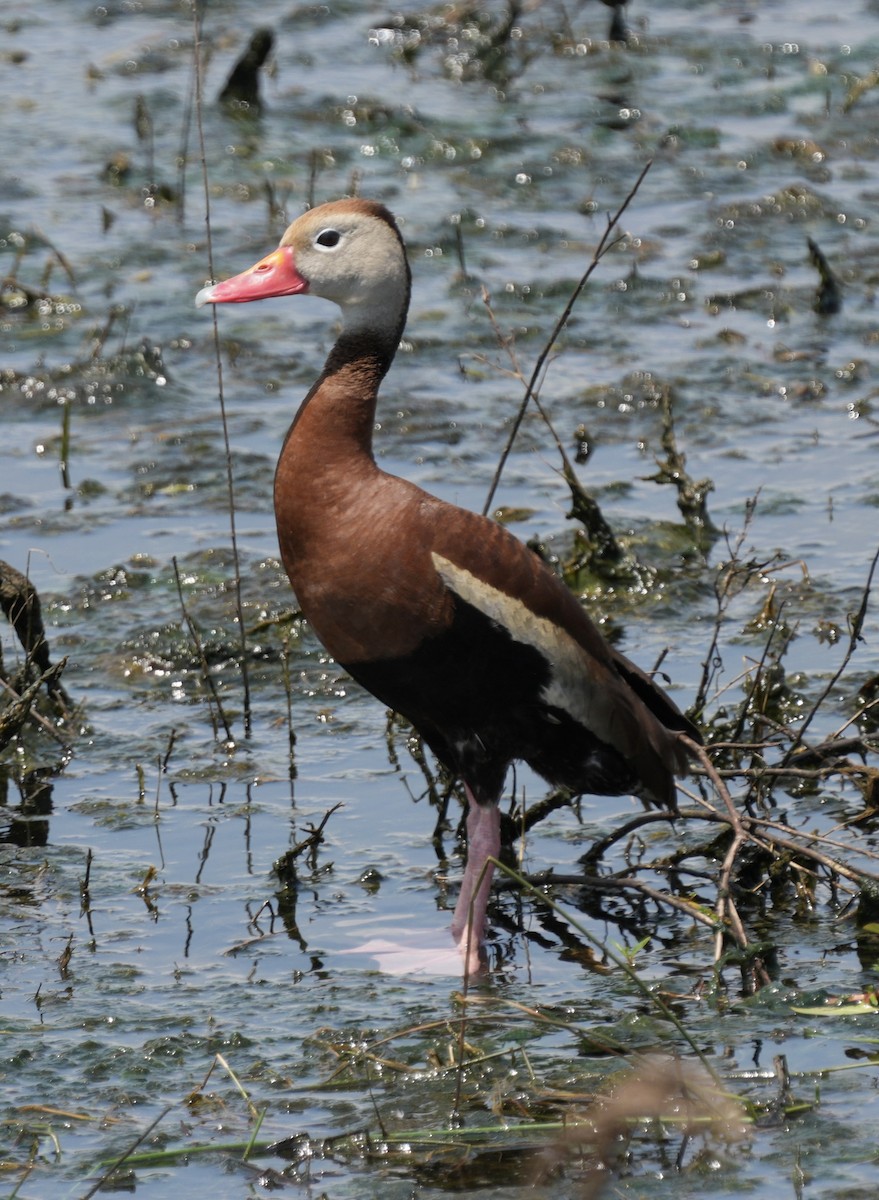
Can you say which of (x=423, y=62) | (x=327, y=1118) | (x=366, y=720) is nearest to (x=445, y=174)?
(x=423, y=62)

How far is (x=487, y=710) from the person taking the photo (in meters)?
4.97

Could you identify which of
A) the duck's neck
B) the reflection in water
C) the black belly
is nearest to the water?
the reflection in water

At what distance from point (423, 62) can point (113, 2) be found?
2317 millimetres

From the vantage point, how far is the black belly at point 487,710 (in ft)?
15.8

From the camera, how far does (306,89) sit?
12156 millimetres

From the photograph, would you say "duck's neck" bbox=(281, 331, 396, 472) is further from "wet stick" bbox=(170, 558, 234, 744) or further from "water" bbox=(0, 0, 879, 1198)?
"wet stick" bbox=(170, 558, 234, 744)

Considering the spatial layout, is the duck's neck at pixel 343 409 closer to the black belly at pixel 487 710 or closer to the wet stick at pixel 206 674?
the black belly at pixel 487 710

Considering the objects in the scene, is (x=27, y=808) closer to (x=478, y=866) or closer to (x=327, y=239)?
(x=478, y=866)

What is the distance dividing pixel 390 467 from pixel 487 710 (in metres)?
3.10

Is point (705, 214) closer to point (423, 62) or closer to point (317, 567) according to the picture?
point (423, 62)

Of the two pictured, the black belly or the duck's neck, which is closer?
the black belly

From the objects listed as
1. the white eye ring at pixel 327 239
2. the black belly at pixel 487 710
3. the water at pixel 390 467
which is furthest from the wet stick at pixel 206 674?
the white eye ring at pixel 327 239

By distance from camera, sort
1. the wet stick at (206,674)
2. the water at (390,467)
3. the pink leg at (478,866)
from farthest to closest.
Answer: the wet stick at (206,674) < the pink leg at (478,866) < the water at (390,467)

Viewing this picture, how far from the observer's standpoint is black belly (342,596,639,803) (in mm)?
4828
